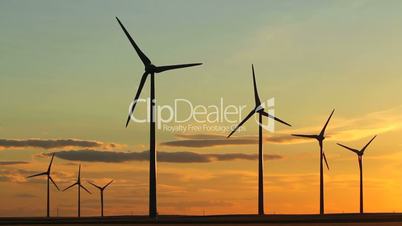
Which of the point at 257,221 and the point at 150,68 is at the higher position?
the point at 150,68

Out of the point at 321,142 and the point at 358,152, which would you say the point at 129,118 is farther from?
the point at 358,152

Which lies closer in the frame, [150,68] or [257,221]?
[257,221]

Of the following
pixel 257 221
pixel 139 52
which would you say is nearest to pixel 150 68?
pixel 139 52

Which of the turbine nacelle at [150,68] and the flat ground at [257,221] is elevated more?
the turbine nacelle at [150,68]

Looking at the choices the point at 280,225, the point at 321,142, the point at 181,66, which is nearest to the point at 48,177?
the point at 321,142

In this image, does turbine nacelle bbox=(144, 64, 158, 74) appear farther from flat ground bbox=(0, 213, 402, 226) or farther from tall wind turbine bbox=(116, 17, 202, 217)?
flat ground bbox=(0, 213, 402, 226)

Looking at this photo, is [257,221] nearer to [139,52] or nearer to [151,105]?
[151,105]

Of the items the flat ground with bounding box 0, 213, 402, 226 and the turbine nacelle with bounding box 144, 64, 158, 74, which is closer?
the flat ground with bounding box 0, 213, 402, 226

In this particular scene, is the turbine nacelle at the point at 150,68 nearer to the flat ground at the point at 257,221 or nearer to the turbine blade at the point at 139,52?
the turbine blade at the point at 139,52

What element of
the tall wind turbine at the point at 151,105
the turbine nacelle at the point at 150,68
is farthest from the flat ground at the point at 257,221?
the turbine nacelle at the point at 150,68

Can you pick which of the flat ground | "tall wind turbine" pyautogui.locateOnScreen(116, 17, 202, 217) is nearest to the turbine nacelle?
"tall wind turbine" pyautogui.locateOnScreen(116, 17, 202, 217)

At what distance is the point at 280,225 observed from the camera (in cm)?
7725

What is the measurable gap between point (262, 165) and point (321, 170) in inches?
833

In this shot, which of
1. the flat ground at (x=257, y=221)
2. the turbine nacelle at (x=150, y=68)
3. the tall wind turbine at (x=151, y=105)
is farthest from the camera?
the turbine nacelle at (x=150, y=68)
